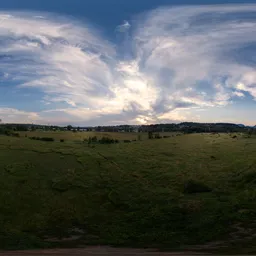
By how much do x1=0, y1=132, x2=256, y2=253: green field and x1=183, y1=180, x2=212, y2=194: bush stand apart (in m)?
0.09

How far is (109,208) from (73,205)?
116 inches

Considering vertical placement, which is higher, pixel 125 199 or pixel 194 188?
pixel 194 188

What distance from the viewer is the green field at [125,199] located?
18328mm

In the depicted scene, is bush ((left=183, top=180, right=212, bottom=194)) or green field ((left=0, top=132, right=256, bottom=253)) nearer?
green field ((left=0, top=132, right=256, bottom=253))

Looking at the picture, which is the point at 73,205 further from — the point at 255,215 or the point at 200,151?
the point at 200,151

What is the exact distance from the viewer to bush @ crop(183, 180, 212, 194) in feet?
96.1

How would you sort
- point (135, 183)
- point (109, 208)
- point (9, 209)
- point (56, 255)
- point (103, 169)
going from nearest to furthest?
point (56, 255) → point (9, 209) → point (109, 208) → point (135, 183) → point (103, 169)

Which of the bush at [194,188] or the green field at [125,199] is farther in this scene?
the bush at [194,188]

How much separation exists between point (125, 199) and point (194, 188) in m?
6.86

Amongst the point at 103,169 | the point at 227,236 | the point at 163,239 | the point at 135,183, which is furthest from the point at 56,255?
the point at 103,169

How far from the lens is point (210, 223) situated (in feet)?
65.4

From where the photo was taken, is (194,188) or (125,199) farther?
(194,188)

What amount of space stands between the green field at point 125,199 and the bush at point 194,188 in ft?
0.30

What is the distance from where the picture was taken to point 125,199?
27266 millimetres
